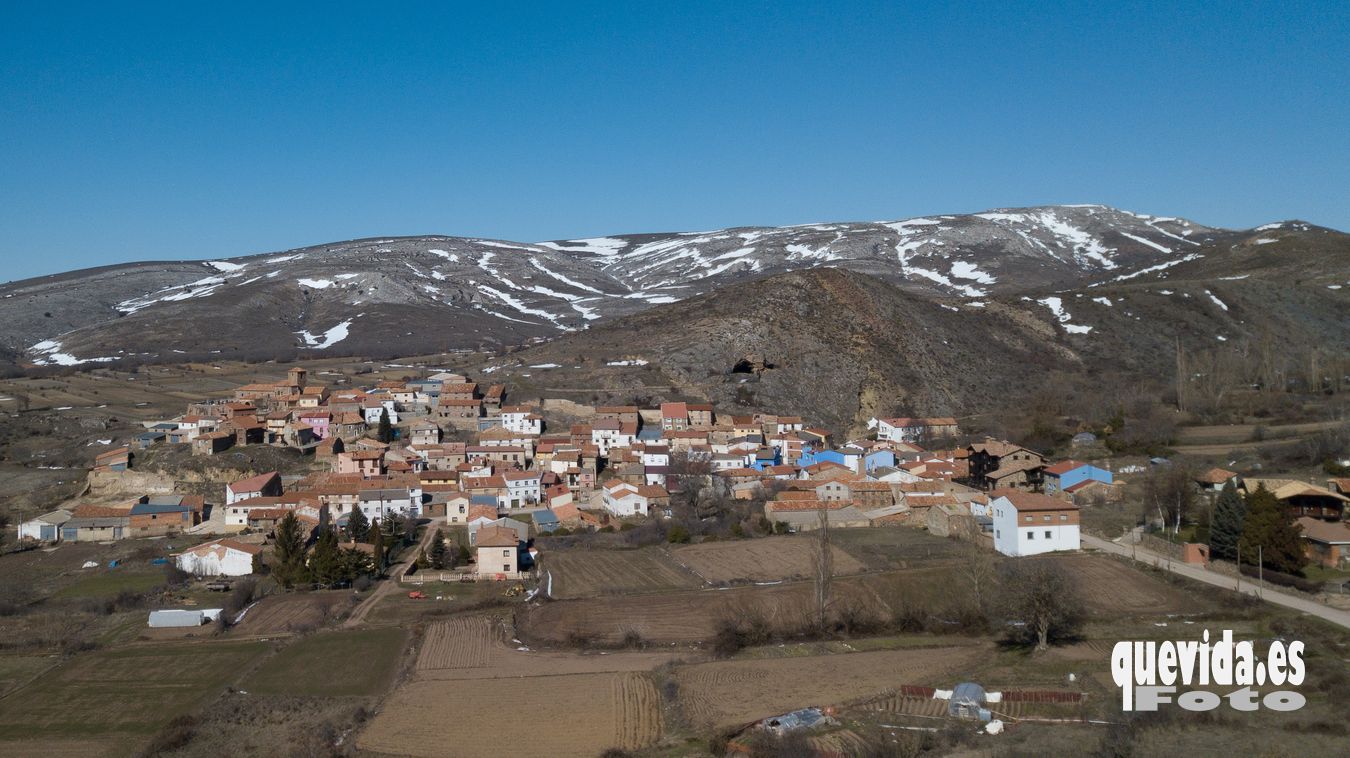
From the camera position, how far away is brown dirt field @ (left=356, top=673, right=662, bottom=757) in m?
13.1

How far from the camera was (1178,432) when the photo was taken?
35188mm

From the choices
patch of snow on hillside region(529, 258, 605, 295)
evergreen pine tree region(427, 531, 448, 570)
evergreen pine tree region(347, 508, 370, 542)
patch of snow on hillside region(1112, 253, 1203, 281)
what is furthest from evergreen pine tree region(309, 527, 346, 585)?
patch of snow on hillside region(529, 258, 605, 295)

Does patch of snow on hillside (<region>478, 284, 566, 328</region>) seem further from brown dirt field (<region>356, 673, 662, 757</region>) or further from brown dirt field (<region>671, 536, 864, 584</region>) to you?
brown dirt field (<region>356, 673, 662, 757</region>)

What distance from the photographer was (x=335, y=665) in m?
16.9

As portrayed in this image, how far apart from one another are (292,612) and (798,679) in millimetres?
11018

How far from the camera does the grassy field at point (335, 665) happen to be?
15828 millimetres

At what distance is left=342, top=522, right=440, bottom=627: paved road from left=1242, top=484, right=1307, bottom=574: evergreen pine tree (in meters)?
18.0

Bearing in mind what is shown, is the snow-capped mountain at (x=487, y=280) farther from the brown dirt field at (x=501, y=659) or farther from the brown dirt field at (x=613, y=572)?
the brown dirt field at (x=501, y=659)

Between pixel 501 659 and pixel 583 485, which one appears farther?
pixel 583 485

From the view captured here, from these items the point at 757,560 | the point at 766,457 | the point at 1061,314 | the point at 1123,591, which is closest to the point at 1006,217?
the point at 1061,314

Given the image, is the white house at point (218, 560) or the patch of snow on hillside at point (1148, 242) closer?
the white house at point (218, 560)

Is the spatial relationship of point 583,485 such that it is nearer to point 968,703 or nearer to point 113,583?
point 113,583

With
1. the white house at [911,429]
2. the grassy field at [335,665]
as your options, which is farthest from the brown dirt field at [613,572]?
the white house at [911,429]

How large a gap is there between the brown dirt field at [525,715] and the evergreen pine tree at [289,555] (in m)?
7.80
